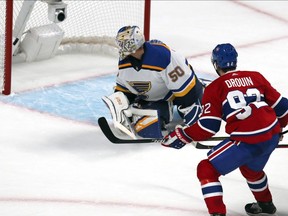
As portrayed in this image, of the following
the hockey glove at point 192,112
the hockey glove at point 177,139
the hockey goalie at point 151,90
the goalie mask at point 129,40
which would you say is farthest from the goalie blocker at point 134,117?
the hockey glove at point 177,139

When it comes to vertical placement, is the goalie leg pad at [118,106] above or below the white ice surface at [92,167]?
above

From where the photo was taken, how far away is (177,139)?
397cm

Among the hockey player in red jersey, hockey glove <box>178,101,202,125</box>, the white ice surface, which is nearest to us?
the hockey player in red jersey

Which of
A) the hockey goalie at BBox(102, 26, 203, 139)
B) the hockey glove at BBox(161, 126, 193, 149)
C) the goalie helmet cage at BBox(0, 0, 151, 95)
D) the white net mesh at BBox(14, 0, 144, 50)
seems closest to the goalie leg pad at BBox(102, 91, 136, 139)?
the hockey goalie at BBox(102, 26, 203, 139)

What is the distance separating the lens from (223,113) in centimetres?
380

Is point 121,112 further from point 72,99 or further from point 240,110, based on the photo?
point 240,110

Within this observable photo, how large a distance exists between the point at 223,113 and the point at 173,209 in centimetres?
51

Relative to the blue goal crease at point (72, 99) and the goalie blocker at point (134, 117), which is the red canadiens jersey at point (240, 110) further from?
the blue goal crease at point (72, 99)

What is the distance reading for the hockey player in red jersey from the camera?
3.74 m

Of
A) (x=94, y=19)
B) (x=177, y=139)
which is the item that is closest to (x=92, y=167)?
(x=177, y=139)

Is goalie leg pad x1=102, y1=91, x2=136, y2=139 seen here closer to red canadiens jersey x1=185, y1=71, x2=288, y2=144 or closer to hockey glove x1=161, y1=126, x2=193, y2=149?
hockey glove x1=161, y1=126, x2=193, y2=149

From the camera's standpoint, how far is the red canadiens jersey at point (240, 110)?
374 centimetres

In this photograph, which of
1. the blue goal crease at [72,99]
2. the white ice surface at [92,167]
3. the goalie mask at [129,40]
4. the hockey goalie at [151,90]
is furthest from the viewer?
the blue goal crease at [72,99]

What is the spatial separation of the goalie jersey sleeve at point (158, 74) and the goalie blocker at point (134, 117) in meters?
0.07
